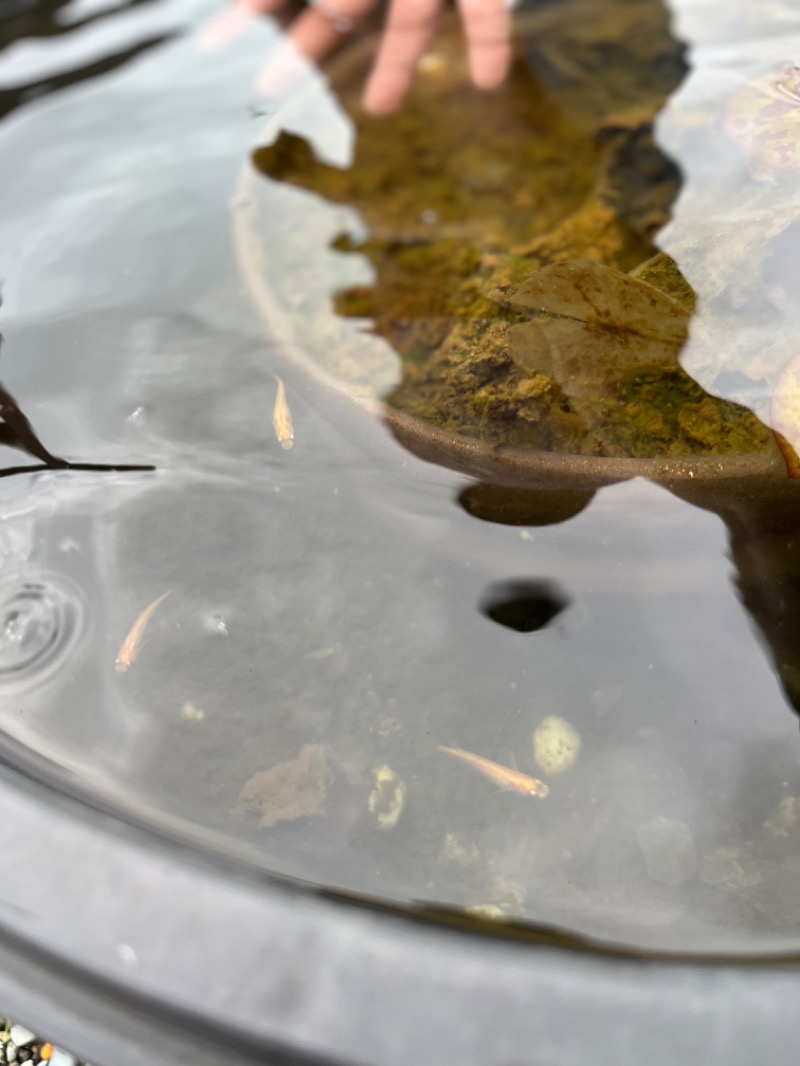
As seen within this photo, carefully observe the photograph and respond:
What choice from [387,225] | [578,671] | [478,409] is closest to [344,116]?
[387,225]

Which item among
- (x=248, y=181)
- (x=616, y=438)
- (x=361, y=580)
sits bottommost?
(x=361, y=580)

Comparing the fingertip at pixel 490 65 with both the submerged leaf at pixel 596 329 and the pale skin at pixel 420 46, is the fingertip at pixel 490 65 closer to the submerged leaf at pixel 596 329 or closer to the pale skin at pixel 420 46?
→ the pale skin at pixel 420 46

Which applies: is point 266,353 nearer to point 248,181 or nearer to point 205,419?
point 205,419

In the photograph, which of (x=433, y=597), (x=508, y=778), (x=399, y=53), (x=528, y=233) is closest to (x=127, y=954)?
(x=508, y=778)

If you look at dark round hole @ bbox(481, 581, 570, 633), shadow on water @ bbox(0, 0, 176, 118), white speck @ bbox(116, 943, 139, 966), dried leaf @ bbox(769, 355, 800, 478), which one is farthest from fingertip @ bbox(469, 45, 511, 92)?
white speck @ bbox(116, 943, 139, 966)

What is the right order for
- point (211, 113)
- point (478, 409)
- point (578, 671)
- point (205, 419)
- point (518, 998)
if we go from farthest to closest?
point (211, 113)
point (205, 419)
point (478, 409)
point (578, 671)
point (518, 998)

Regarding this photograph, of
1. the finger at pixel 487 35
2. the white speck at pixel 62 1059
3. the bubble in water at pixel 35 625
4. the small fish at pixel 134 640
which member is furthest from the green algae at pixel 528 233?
the white speck at pixel 62 1059
